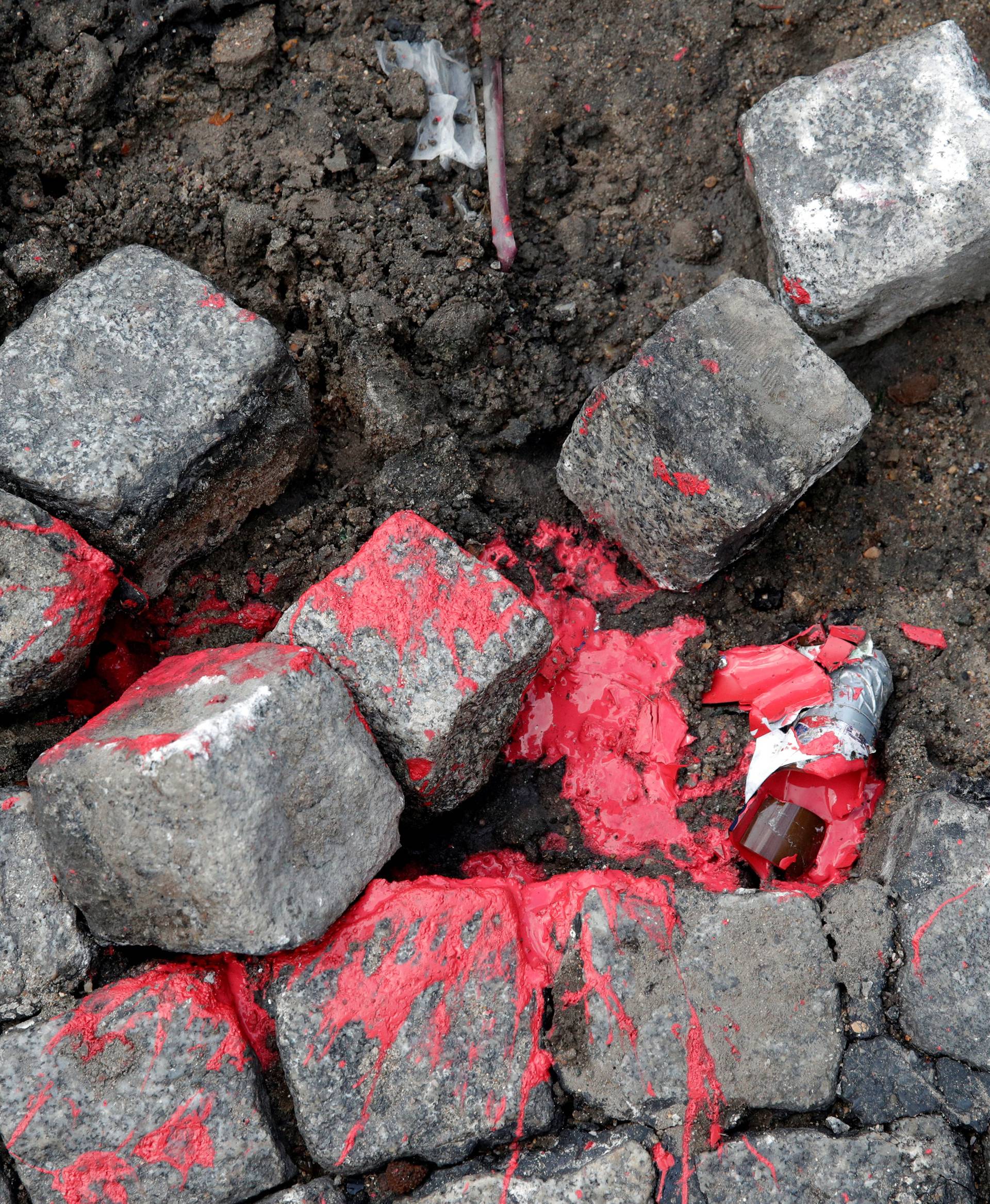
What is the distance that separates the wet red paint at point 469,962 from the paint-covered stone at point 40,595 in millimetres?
870

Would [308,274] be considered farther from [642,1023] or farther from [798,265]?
[642,1023]

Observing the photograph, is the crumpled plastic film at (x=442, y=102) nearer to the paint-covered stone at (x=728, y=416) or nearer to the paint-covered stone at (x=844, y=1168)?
the paint-covered stone at (x=728, y=416)

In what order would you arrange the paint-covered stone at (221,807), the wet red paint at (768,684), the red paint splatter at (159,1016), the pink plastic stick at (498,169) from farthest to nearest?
the pink plastic stick at (498,169) → the wet red paint at (768,684) → the red paint splatter at (159,1016) → the paint-covered stone at (221,807)

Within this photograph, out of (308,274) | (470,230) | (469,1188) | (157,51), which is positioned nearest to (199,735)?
(469,1188)

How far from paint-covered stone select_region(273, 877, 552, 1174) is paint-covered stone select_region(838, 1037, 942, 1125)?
68cm

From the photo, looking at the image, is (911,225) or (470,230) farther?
(470,230)

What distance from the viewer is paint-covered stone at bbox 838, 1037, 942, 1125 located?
84.3 inches

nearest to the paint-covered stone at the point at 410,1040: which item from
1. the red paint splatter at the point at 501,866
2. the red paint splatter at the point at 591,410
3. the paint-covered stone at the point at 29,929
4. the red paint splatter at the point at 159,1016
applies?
the red paint splatter at the point at 159,1016

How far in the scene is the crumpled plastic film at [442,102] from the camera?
107 inches

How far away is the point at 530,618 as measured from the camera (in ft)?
7.84

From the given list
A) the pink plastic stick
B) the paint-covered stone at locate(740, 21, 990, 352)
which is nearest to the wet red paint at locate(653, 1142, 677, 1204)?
the paint-covered stone at locate(740, 21, 990, 352)

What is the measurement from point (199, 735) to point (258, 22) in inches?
76.5

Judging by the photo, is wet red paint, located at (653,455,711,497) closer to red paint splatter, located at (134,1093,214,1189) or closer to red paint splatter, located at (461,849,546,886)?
red paint splatter, located at (461,849,546,886)

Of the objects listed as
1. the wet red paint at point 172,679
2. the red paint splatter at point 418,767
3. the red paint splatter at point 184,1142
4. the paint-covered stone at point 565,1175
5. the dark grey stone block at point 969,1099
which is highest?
the wet red paint at point 172,679
